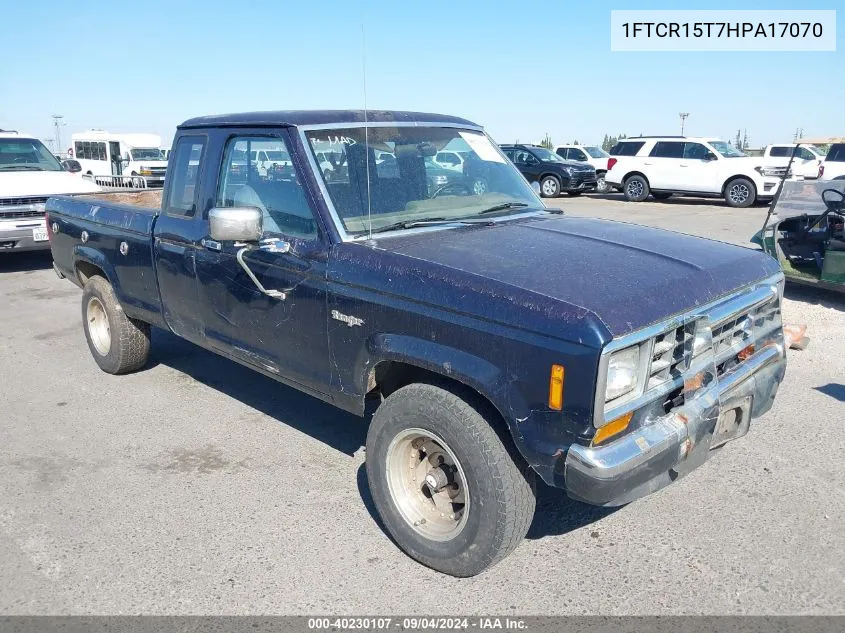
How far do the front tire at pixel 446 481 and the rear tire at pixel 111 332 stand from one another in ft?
9.98

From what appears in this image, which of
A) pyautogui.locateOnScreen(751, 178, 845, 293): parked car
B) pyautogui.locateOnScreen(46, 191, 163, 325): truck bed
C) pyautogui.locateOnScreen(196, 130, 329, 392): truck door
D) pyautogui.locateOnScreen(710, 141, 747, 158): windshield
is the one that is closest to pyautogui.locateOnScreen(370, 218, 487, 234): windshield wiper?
pyautogui.locateOnScreen(196, 130, 329, 392): truck door

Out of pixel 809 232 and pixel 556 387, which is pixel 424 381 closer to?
pixel 556 387

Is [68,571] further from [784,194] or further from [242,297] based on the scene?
[784,194]

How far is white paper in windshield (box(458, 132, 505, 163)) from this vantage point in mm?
4365

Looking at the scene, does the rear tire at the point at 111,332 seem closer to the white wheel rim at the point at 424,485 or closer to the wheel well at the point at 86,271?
the wheel well at the point at 86,271

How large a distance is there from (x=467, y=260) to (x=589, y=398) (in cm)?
88

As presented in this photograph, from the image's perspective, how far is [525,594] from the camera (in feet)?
9.89

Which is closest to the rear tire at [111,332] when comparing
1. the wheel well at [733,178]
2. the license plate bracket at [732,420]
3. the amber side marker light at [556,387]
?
the amber side marker light at [556,387]

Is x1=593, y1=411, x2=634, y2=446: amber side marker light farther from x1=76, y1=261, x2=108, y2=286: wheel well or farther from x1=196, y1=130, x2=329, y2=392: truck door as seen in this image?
x1=76, y1=261, x2=108, y2=286: wheel well

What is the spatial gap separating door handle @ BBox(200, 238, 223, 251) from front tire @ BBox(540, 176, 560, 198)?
62.6ft

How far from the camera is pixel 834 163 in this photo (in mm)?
18594

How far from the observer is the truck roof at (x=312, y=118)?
12.5 ft

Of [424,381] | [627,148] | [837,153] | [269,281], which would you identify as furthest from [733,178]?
[424,381]

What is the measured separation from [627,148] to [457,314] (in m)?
19.3
